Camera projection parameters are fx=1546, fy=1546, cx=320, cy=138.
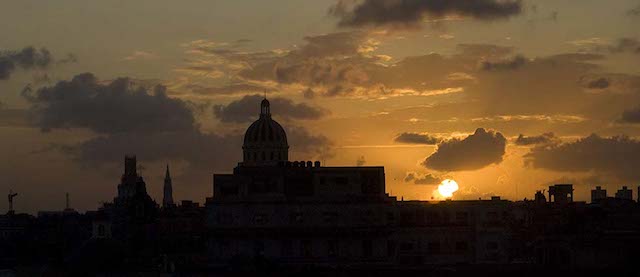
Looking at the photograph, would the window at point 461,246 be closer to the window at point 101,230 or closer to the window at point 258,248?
the window at point 258,248

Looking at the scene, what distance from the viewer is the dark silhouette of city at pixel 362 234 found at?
139250mm

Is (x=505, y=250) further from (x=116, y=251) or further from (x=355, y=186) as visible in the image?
(x=116, y=251)

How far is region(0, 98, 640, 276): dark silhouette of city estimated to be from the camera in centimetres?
13925

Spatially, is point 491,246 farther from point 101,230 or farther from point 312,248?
point 101,230

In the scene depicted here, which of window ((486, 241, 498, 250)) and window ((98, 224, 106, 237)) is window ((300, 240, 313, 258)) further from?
window ((98, 224, 106, 237))

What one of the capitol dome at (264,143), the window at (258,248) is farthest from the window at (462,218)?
the capitol dome at (264,143)

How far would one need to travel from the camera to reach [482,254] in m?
158

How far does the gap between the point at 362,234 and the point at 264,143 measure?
48368 millimetres

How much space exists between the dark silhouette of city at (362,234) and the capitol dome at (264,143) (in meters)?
31.5

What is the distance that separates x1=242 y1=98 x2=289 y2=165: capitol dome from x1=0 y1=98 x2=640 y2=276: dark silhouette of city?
1240 inches

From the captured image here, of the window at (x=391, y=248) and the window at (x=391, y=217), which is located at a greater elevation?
the window at (x=391, y=217)

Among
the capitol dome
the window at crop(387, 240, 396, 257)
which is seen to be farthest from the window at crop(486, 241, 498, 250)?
the capitol dome

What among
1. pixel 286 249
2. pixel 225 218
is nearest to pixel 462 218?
pixel 286 249

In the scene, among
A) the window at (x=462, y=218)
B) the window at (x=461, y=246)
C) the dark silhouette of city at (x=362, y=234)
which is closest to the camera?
the dark silhouette of city at (x=362, y=234)
